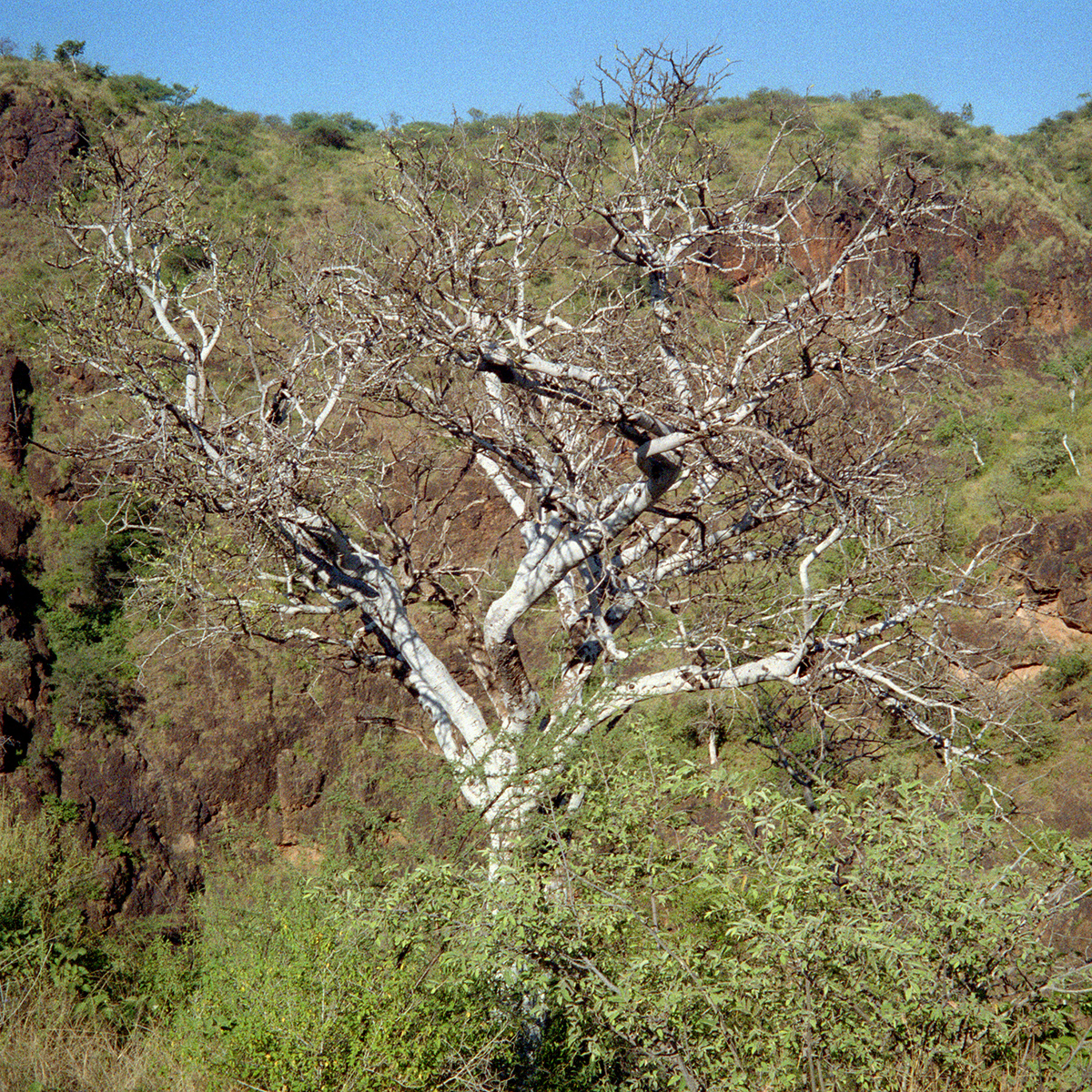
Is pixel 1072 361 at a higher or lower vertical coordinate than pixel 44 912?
higher

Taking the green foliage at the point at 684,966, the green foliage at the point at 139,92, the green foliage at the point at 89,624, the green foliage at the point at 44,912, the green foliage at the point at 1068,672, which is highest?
the green foliage at the point at 139,92

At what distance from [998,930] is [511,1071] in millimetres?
2205

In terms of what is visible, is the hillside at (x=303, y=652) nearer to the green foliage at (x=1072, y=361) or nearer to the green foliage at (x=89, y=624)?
the green foliage at (x=89, y=624)

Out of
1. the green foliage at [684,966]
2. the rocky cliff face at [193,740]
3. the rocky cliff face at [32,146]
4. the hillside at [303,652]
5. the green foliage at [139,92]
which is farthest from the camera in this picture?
the green foliage at [139,92]

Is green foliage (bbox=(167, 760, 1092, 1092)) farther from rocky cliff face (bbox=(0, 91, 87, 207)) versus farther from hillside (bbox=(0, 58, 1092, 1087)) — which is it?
rocky cliff face (bbox=(0, 91, 87, 207))

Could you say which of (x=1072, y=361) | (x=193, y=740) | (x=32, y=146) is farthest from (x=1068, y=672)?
(x=32, y=146)

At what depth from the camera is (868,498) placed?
5.70m

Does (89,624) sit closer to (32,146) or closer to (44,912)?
(44,912)

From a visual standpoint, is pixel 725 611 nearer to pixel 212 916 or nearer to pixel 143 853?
pixel 212 916

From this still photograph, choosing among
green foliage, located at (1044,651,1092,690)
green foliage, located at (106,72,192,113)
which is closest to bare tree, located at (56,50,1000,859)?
green foliage, located at (1044,651,1092,690)

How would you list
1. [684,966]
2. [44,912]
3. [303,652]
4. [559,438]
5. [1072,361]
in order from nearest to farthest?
[684,966], [559,438], [44,912], [303,652], [1072,361]

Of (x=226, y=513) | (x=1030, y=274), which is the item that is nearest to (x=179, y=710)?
(x=226, y=513)

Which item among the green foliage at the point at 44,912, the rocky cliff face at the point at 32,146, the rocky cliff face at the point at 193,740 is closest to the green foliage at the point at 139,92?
the rocky cliff face at the point at 32,146

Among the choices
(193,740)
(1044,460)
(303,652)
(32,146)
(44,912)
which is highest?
(32,146)
